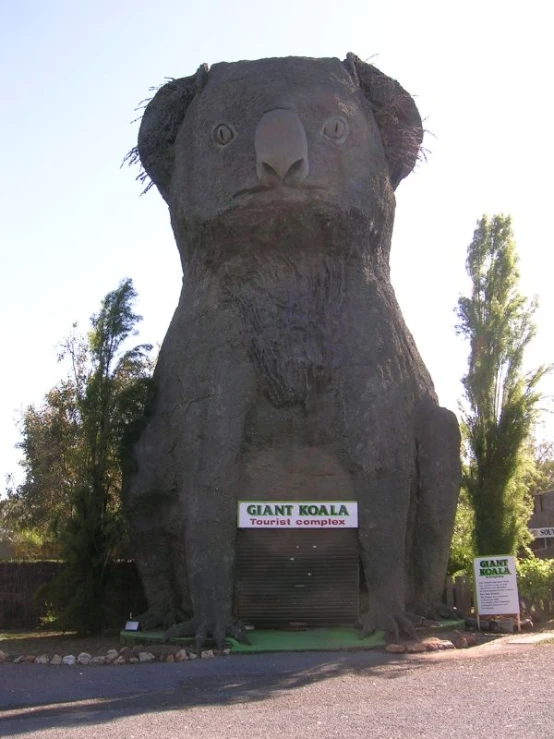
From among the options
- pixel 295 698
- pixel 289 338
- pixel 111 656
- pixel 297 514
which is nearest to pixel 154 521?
pixel 297 514

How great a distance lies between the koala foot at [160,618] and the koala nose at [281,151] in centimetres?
588

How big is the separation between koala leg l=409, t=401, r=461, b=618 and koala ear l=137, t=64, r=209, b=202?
5.31m

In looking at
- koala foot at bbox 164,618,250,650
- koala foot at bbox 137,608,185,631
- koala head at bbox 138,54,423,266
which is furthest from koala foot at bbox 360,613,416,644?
koala head at bbox 138,54,423,266

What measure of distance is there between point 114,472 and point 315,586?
162 inches

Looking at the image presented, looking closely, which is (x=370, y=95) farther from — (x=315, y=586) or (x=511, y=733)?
(x=511, y=733)

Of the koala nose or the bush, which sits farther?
the bush

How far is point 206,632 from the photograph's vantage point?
1046 cm

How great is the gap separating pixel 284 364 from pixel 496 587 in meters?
4.49

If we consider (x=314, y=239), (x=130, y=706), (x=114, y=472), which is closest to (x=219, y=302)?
(x=314, y=239)

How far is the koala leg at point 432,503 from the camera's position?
12.0 metres

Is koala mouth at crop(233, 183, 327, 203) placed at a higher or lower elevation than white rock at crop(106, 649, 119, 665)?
higher

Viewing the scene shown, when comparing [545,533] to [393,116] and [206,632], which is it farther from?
[206,632]

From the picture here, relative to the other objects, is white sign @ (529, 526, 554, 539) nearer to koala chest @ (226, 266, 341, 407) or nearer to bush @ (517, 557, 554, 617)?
bush @ (517, 557, 554, 617)

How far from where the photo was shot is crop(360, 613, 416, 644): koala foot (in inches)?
407
